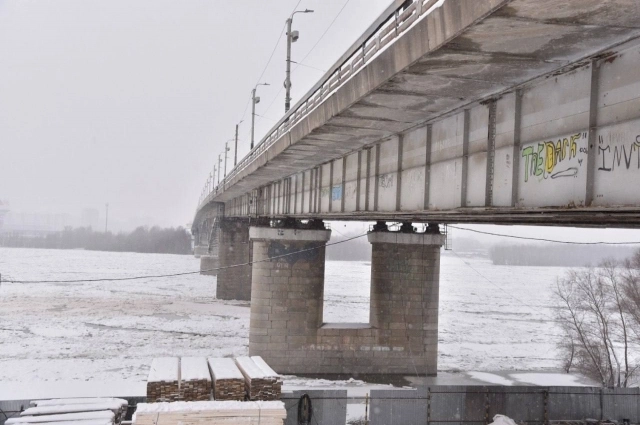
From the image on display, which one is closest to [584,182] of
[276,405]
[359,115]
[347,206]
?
[359,115]

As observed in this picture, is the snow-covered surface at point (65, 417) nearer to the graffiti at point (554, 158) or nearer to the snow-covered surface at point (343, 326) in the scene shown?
the graffiti at point (554, 158)

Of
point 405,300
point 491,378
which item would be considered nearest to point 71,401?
point 405,300

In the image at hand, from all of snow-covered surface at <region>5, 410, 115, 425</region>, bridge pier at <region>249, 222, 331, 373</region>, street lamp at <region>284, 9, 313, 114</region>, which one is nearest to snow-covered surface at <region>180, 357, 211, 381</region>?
snow-covered surface at <region>5, 410, 115, 425</region>

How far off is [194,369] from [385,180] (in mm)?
6113

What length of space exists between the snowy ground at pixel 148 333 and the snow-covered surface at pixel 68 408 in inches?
313

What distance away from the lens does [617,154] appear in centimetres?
631

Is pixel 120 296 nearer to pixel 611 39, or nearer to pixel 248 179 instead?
pixel 248 179

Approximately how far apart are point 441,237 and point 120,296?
34.4 metres

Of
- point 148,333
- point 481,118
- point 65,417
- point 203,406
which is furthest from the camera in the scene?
point 148,333

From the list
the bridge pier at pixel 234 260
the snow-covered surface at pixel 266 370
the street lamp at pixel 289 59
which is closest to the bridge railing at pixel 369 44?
the snow-covered surface at pixel 266 370

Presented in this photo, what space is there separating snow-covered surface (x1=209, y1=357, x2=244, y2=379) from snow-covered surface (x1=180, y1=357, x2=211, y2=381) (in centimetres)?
17

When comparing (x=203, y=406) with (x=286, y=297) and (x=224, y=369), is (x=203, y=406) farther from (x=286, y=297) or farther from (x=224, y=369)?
(x=286, y=297)

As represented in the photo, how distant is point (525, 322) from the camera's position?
153ft

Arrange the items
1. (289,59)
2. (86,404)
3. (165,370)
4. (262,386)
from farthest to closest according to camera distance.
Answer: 1. (289,59)
2. (165,370)
3. (262,386)
4. (86,404)
